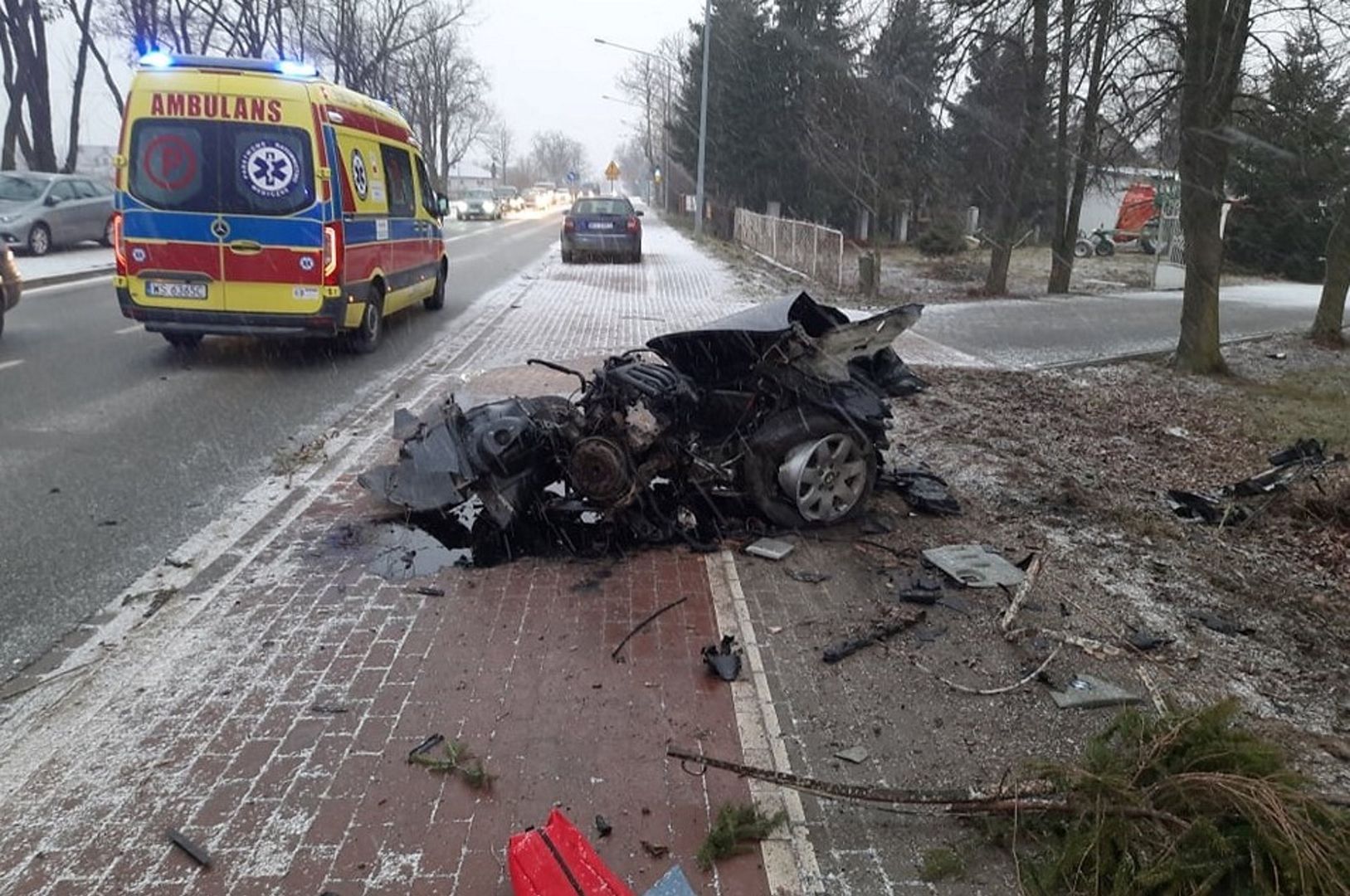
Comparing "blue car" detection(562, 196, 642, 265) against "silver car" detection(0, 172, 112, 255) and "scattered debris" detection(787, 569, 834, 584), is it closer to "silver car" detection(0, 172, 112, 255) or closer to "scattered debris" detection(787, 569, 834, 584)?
"silver car" detection(0, 172, 112, 255)

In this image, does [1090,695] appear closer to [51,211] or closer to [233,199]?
[233,199]

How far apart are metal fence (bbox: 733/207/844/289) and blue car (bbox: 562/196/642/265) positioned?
4010mm

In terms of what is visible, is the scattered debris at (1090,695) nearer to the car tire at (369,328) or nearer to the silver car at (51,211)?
the car tire at (369,328)

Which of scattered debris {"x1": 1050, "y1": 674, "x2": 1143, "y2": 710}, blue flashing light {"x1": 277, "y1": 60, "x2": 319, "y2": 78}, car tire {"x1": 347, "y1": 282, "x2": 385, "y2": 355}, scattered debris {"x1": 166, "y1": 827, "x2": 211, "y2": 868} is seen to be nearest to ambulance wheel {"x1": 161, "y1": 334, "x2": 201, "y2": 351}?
car tire {"x1": 347, "y1": 282, "x2": 385, "y2": 355}

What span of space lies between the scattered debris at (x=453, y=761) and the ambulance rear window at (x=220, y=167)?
7.61 metres

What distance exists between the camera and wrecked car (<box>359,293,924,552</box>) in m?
5.03

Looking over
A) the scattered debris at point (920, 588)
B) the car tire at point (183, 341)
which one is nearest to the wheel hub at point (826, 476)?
the scattered debris at point (920, 588)

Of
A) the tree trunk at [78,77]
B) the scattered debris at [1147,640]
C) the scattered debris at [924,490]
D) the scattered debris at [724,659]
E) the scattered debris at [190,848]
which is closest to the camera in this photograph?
the scattered debris at [190,848]

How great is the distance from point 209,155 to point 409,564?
6.51 m

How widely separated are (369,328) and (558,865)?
941 centimetres

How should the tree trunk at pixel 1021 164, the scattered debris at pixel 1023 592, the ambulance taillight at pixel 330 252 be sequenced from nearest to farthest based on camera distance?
the scattered debris at pixel 1023 592 < the ambulance taillight at pixel 330 252 < the tree trunk at pixel 1021 164

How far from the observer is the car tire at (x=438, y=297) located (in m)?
14.6

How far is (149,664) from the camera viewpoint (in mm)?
3803

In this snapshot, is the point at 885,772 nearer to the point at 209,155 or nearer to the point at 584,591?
the point at 584,591
